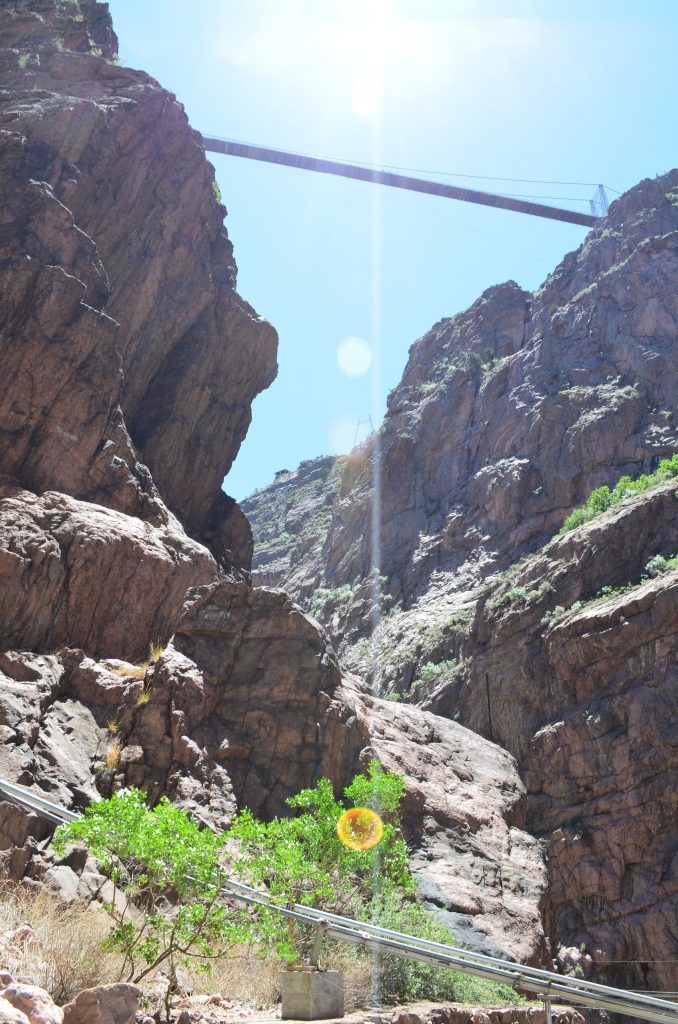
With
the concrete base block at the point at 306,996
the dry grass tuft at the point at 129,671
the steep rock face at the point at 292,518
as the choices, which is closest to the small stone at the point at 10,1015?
the concrete base block at the point at 306,996

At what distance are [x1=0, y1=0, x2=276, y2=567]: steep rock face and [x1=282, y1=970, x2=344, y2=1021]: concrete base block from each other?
2039cm

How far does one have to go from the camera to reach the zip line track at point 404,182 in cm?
7669

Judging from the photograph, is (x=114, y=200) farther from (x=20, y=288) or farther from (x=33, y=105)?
(x=20, y=288)

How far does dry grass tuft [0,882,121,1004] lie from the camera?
8250 mm

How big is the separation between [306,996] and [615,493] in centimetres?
3468

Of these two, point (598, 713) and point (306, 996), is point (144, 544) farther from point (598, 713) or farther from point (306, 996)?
point (306, 996)

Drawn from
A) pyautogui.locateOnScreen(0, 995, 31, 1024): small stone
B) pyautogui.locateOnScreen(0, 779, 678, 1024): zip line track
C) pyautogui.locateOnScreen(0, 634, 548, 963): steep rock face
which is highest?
pyautogui.locateOnScreen(0, 634, 548, 963): steep rock face

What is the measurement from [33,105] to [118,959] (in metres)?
37.0

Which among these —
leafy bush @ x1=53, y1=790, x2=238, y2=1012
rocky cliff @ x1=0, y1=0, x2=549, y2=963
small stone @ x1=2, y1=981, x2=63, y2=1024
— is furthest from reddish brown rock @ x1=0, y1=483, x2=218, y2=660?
small stone @ x1=2, y1=981, x2=63, y2=1024

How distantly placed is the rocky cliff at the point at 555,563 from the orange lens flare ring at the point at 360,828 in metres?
7.73

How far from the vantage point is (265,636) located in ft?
68.3

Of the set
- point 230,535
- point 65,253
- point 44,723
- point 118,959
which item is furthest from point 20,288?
point 118,959

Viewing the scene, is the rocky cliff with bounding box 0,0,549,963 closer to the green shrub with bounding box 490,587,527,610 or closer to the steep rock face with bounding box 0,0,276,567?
the steep rock face with bounding box 0,0,276,567

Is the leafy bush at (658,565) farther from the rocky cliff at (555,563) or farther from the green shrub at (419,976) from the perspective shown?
the green shrub at (419,976)
